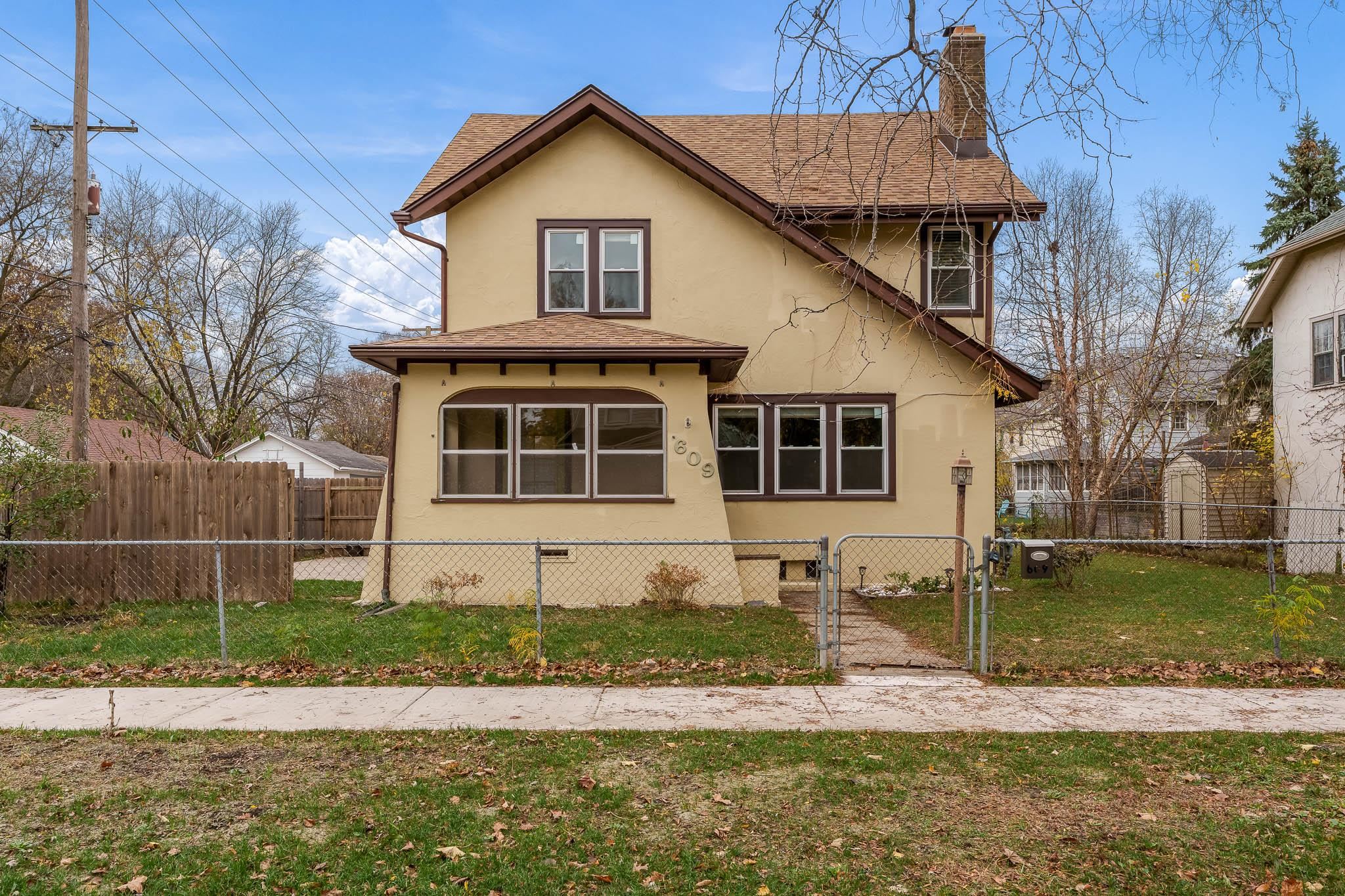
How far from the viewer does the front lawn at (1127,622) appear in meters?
8.76

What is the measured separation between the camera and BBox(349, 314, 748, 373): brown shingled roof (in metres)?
11.6

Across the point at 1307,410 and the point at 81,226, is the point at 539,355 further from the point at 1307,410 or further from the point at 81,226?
the point at 1307,410

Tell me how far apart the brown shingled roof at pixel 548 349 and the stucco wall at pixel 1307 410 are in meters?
13.0

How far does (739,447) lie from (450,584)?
5.19 metres

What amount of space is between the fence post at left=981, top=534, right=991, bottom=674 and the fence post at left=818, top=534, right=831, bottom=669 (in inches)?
53.4

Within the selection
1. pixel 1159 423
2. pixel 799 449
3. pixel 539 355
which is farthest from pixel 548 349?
pixel 1159 423

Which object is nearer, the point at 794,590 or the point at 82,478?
the point at 82,478

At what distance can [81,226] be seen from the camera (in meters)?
13.3

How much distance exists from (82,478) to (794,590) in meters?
10.6

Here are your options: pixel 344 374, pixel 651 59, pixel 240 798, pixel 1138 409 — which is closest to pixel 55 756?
pixel 240 798

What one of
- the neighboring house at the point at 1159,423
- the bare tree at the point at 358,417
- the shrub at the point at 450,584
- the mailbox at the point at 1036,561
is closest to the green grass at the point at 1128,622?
the mailbox at the point at 1036,561

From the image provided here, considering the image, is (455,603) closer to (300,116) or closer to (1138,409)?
(300,116)

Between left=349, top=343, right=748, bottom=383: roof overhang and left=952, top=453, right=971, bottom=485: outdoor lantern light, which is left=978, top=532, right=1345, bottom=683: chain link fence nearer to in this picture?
left=952, top=453, right=971, bottom=485: outdoor lantern light

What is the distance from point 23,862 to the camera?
165 inches
